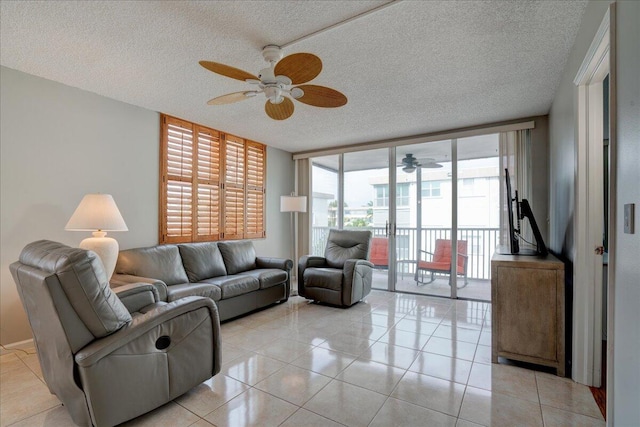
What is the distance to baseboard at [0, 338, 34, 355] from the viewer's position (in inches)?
107

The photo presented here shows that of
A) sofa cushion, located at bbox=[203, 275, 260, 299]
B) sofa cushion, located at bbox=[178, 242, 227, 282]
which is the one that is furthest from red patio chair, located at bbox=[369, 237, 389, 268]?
sofa cushion, located at bbox=[178, 242, 227, 282]

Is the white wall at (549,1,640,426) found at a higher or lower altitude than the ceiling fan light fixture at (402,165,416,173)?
lower

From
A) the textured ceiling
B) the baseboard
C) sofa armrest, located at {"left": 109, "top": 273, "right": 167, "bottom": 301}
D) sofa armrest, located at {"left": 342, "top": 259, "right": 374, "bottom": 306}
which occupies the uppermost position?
the textured ceiling

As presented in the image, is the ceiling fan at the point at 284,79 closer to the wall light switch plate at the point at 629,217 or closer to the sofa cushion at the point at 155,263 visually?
the wall light switch plate at the point at 629,217

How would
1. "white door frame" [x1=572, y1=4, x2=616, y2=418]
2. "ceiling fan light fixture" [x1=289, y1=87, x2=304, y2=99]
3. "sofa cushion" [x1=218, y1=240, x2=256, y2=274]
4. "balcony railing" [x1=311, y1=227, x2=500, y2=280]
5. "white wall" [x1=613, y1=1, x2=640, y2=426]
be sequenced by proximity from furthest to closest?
1. "balcony railing" [x1=311, y1=227, x2=500, y2=280]
2. "sofa cushion" [x1=218, y1=240, x2=256, y2=274]
3. "ceiling fan light fixture" [x1=289, y1=87, x2=304, y2=99]
4. "white door frame" [x1=572, y1=4, x2=616, y2=418]
5. "white wall" [x1=613, y1=1, x2=640, y2=426]

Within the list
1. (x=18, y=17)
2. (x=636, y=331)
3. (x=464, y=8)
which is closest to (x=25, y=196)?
(x=18, y=17)

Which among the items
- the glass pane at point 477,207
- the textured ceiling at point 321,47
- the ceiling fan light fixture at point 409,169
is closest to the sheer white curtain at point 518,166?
the glass pane at point 477,207

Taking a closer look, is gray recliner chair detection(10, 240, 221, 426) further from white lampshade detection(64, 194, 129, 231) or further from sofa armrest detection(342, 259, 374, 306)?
sofa armrest detection(342, 259, 374, 306)

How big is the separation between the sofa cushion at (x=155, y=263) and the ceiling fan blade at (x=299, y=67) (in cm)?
246

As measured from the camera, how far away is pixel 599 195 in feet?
6.88

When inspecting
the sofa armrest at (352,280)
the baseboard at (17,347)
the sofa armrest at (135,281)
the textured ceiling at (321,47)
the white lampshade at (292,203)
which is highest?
the textured ceiling at (321,47)

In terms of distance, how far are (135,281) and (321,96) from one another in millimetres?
2343

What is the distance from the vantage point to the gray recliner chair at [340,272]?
159 inches

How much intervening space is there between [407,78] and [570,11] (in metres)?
1.20
